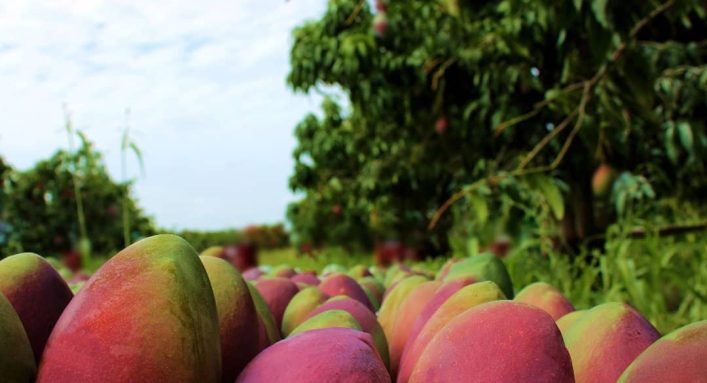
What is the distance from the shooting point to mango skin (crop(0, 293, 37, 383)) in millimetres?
394

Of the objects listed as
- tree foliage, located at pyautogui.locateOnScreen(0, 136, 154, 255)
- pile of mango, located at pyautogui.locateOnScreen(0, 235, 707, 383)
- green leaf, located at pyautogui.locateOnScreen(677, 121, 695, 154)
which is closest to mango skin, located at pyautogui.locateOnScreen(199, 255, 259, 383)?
pile of mango, located at pyautogui.locateOnScreen(0, 235, 707, 383)

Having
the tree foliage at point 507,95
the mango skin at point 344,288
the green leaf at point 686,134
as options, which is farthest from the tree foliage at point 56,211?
the mango skin at point 344,288

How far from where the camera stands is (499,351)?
41 cm

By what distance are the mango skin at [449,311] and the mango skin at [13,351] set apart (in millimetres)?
256

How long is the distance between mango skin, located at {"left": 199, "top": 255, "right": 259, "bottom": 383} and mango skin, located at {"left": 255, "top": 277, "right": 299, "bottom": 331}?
0.27 meters

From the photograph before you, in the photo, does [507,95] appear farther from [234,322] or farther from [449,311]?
[234,322]

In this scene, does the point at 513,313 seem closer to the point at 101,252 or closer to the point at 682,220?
the point at 682,220

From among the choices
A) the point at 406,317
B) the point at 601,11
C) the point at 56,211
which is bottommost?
the point at 56,211

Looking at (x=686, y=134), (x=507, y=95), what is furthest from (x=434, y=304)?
(x=507, y=95)

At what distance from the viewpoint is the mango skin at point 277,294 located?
812mm

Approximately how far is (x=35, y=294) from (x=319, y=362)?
0.23 metres

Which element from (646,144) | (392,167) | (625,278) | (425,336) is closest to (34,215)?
(392,167)

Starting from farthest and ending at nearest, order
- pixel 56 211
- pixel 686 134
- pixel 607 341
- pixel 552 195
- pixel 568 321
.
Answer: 1. pixel 56 211
2. pixel 686 134
3. pixel 552 195
4. pixel 568 321
5. pixel 607 341

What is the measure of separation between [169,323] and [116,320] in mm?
33
